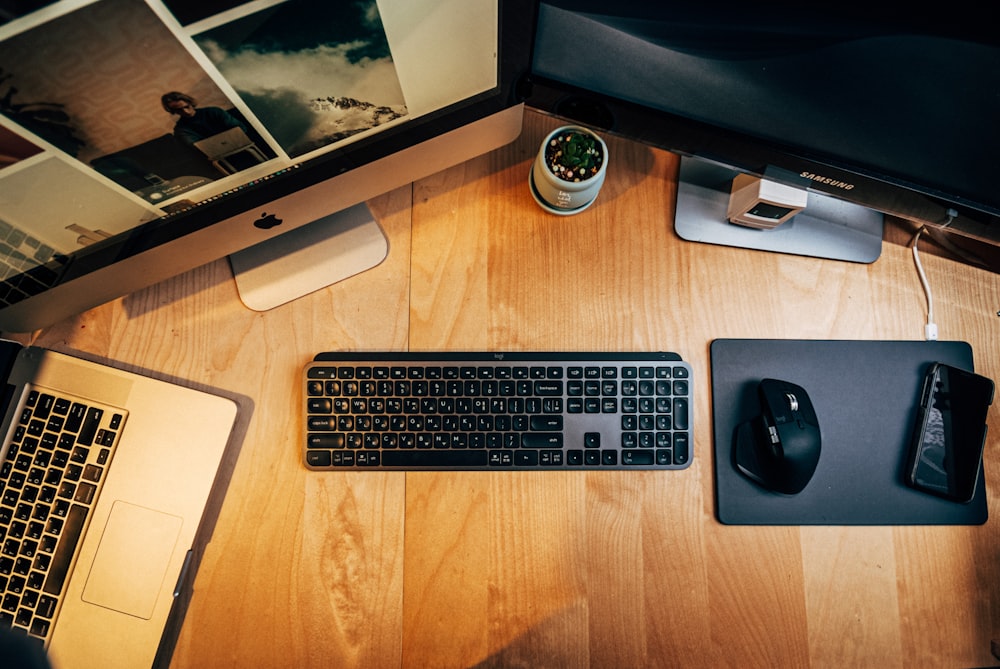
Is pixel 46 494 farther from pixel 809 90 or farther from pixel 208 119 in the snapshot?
pixel 809 90

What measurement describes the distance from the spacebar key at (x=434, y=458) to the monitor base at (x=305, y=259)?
0.23 m

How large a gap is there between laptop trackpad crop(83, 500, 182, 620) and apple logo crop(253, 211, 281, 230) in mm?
337

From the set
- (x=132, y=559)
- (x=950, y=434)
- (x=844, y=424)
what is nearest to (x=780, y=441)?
(x=844, y=424)

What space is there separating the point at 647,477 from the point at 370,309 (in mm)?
395

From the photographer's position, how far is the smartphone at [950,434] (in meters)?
0.74

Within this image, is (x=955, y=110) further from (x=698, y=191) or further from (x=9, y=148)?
(x=9, y=148)

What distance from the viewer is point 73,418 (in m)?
0.69

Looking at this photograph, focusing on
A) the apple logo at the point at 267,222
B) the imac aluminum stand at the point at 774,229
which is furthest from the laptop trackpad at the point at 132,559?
the imac aluminum stand at the point at 774,229

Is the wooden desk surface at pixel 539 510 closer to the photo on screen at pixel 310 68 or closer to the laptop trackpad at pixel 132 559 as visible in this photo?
the laptop trackpad at pixel 132 559

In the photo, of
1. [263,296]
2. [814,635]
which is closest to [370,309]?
[263,296]

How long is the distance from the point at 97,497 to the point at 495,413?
447mm

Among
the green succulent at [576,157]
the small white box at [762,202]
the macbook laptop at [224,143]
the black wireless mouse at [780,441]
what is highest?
the green succulent at [576,157]

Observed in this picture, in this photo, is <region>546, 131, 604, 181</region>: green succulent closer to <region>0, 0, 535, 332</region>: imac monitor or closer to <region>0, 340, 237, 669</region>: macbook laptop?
<region>0, 0, 535, 332</region>: imac monitor

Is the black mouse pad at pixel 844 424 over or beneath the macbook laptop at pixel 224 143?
beneath
